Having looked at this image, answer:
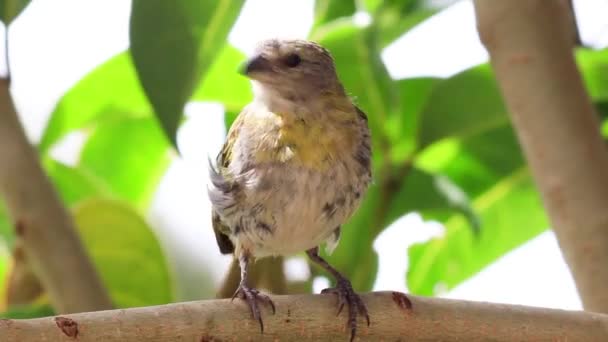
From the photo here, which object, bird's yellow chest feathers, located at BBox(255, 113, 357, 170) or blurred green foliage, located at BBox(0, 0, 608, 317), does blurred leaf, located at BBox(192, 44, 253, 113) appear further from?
bird's yellow chest feathers, located at BBox(255, 113, 357, 170)

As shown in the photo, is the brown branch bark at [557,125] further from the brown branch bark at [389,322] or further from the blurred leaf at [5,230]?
the blurred leaf at [5,230]

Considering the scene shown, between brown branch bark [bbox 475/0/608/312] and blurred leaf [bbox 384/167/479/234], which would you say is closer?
brown branch bark [bbox 475/0/608/312]

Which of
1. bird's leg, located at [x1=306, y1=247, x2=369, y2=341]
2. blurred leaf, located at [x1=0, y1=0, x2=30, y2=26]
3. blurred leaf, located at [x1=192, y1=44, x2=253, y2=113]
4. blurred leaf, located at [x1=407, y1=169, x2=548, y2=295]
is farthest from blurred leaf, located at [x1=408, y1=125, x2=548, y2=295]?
blurred leaf, located at [x1=0, y1=0, x2=30, y2=26]

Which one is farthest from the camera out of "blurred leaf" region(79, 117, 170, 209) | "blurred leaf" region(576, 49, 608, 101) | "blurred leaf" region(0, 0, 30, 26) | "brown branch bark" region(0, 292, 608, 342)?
"blurred leaf" region(79, 117, 170, 209)

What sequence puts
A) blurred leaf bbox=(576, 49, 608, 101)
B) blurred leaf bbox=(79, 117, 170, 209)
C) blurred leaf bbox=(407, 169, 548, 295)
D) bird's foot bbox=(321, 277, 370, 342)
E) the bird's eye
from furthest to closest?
blurred leaf bbox=(79, 117, 170, 209) → blurred leaf bbox=(407, 169, 548, 295) → blurred leaf bbox=(576, 49, 608, 101) → the bird's eye → bird's foot bbox=(321, 277, 370, 342)

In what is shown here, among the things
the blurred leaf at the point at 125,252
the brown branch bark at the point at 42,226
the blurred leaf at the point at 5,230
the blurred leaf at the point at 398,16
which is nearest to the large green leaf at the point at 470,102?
the blurred leaf at the point at 398,16

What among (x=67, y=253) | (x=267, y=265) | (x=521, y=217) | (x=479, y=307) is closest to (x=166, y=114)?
(x=67, y=253)
